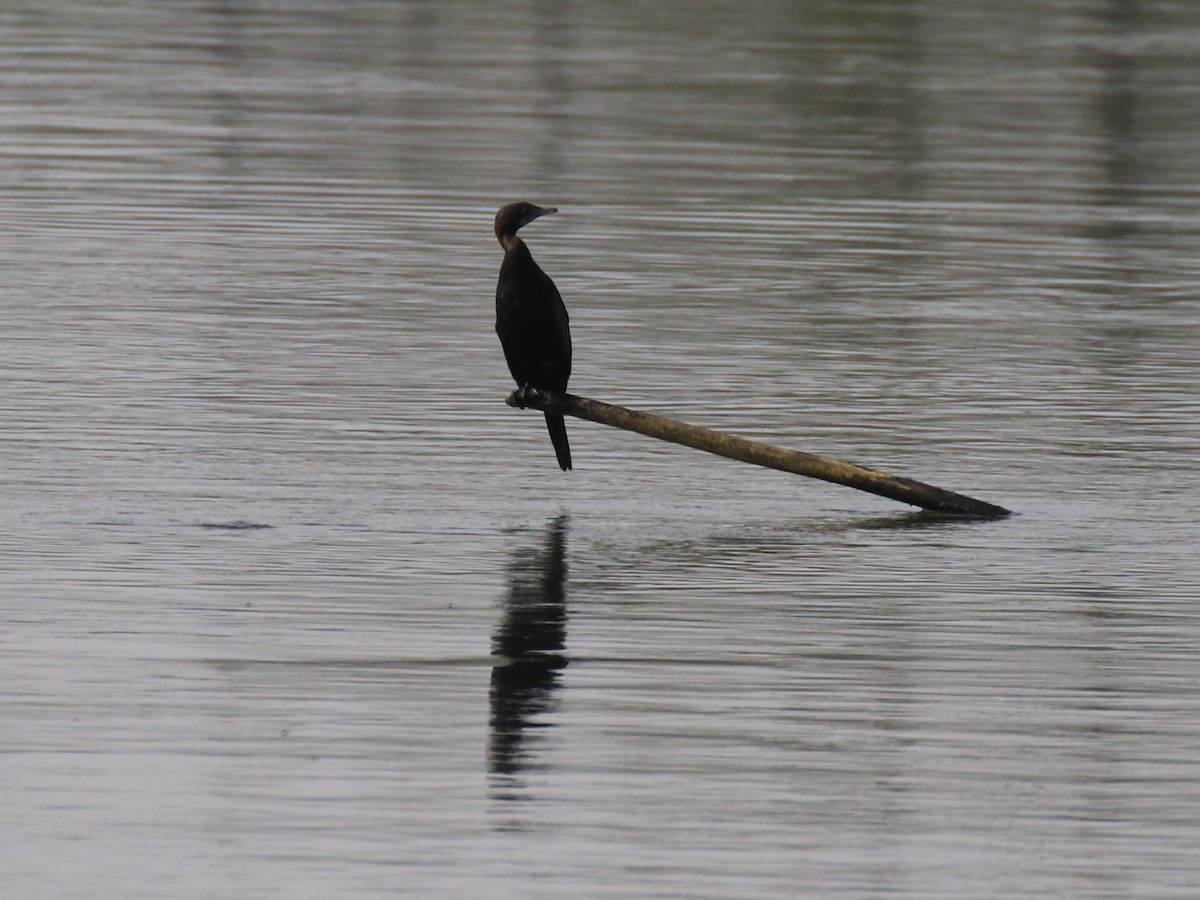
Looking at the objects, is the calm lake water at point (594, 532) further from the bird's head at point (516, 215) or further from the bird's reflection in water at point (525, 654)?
the bird's head at point (516, 215)

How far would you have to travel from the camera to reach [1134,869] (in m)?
6.19

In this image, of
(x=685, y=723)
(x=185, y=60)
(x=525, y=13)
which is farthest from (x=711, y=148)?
(x=525, y=13)

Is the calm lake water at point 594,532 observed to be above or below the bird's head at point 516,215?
below

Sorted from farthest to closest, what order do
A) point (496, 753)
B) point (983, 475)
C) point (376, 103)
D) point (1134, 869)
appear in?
point (376, 103) → point (983, 475) → point (496, 753) → point (1134, 869)

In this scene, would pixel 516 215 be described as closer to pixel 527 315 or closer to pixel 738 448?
pixel 527 315

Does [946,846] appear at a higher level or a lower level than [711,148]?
higher

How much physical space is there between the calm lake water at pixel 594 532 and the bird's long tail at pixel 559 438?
0.27 m

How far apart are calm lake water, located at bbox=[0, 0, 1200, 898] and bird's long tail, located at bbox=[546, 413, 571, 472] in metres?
0.27

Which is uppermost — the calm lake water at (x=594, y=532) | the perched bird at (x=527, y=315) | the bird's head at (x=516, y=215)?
the bird's head at (x=516, y=215)

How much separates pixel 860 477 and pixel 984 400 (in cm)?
349

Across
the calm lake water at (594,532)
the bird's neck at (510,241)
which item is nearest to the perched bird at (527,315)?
the bird's neck at (510,241)

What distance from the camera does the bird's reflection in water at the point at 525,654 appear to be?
6.99 m

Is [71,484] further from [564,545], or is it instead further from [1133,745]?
[1133,745]

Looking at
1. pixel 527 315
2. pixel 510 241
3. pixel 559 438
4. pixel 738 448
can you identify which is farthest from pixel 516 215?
pixel 738 448
